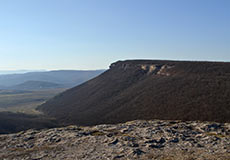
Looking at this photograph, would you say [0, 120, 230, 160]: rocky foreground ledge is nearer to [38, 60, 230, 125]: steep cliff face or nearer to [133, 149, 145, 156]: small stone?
[133, 149, 145, 156]: small stone

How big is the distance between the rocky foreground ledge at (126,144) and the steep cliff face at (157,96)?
24094mm

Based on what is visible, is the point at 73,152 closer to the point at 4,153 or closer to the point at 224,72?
the point at 4,153

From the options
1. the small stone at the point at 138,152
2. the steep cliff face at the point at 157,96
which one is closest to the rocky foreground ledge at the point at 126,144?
the small stone at the point at 138,152

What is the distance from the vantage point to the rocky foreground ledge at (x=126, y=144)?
26688 mm

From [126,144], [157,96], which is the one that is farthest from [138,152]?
[157,96]

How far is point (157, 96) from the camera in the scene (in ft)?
254

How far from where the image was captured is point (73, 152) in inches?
1159

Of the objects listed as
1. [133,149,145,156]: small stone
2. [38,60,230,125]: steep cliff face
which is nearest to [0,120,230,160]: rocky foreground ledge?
[133,149,145,156]: small stone

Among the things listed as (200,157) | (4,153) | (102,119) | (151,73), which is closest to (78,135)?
(4,153)

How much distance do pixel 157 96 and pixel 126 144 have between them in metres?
48.6

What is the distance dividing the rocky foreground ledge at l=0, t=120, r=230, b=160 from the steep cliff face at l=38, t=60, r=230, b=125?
2409 centimetres

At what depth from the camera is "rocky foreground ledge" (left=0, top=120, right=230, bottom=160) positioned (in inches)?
1051

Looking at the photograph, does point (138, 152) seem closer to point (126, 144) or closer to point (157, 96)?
point (126, 144)

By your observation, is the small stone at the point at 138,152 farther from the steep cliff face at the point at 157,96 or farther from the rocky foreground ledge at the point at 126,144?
the steep cliff face at the point at 157,96
